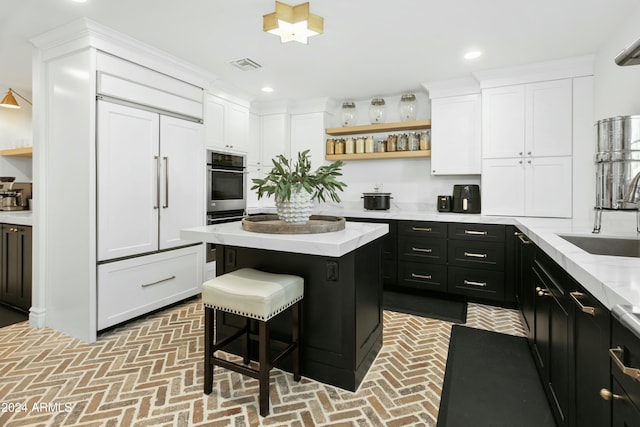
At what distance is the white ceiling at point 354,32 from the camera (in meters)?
2.39

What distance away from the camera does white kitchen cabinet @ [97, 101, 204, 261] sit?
2770mm

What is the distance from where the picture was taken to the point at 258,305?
5.71ft

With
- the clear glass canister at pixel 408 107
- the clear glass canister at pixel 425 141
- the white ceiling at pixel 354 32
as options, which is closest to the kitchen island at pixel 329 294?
the white ceiling at pixel 354 32

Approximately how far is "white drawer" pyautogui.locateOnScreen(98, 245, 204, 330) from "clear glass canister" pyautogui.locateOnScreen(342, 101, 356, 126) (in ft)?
8.53

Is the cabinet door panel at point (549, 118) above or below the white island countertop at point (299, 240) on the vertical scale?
above

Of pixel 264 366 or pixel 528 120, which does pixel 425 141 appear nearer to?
pixel 528 120

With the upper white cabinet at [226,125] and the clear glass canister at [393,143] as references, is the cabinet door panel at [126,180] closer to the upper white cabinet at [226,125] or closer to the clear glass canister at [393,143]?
the upper white cabinet at [226,125]

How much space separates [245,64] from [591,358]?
3.55 m

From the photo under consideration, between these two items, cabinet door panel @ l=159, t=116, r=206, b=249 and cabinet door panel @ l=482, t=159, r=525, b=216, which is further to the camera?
cabinet door panel @ l=482, t=159, r=525, b=216

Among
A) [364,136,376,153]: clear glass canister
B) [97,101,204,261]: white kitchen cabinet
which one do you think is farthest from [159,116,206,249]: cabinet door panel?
[364,136,376,153]: clear glass canister

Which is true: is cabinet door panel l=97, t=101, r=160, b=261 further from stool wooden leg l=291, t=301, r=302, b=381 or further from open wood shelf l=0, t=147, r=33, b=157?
stool wooden leg l=291, t=301, r=302, b=381

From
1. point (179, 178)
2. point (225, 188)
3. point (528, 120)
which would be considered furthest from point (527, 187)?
point (179, 178)

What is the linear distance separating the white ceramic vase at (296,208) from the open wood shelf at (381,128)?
253 centimetres

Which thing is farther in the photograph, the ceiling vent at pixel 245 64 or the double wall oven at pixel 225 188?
the double wall oven at pixel 225 188
